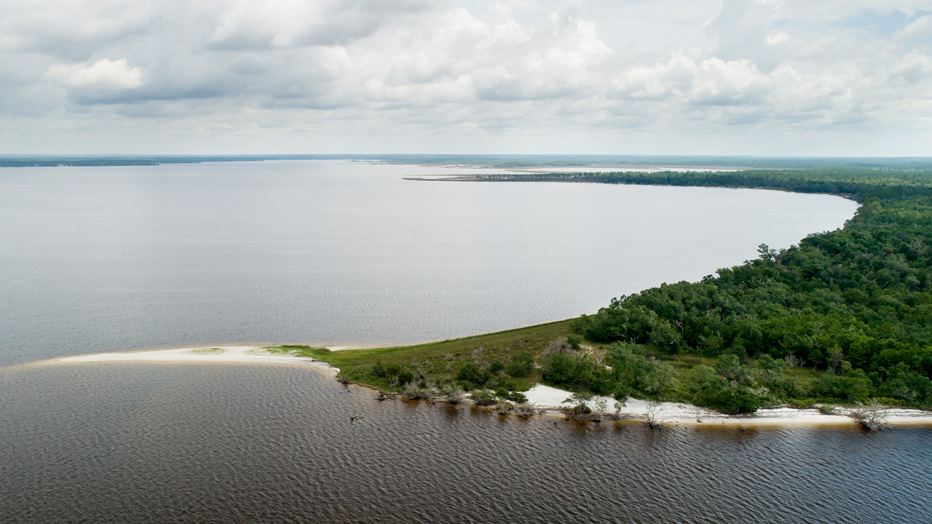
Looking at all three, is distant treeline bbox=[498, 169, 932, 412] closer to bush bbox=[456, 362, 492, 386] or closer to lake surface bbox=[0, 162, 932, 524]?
lake surface bbox=[0, 162, 932, 524]

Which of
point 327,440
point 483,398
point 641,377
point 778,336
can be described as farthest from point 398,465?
point 778,336

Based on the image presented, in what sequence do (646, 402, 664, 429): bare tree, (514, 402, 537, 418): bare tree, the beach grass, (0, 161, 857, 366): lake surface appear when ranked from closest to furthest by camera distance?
(646, 402, 664, 429): bare tree
(514, 402, 537, 418): bare tree
the beach grass
(0, 161, 857, 366): lake surface

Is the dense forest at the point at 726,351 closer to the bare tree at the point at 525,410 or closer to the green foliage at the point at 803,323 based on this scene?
the green foliage at the point at 803,323

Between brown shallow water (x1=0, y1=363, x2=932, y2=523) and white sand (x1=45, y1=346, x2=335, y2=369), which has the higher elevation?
white sand (x1=45, y1=346, x2=335, y2=369)

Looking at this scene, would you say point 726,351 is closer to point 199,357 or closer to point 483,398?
point 483,398

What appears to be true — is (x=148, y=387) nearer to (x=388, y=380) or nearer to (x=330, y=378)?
(x=330, y=378)

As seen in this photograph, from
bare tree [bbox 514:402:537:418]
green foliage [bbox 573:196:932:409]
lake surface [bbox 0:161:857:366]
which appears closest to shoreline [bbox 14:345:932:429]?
bare tree [bbox 514:402:537:418]
